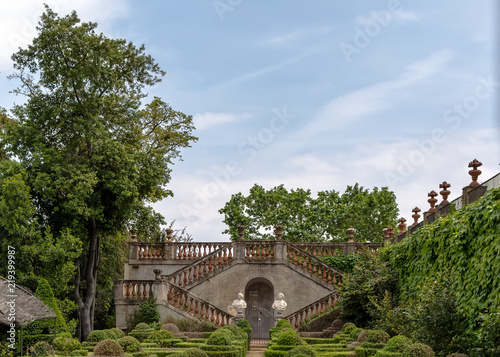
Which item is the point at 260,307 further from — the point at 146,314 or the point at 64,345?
the point at 64,345

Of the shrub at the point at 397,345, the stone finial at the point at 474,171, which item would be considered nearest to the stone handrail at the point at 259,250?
the stone finial at the point at 474,171

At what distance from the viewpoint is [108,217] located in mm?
27875

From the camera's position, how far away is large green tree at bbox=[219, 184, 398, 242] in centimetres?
3769

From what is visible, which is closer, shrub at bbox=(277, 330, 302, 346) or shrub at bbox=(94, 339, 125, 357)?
shrub at bbox=(94, 339, 125, 357)

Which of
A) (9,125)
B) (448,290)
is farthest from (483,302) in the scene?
(9,125)

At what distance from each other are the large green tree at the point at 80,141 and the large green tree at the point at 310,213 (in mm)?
10364

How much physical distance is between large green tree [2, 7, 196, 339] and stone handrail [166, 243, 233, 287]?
3.74 m

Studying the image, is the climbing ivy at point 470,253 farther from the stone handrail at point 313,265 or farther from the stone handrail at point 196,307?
the stone handrail at point 196,307

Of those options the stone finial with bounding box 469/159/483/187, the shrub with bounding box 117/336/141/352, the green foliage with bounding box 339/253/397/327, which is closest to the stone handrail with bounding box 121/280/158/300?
the shrub with bounding box 117/336/141/352

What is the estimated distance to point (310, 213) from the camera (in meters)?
38.2

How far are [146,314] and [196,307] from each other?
2126 mm

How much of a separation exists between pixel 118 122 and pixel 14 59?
18.5ft

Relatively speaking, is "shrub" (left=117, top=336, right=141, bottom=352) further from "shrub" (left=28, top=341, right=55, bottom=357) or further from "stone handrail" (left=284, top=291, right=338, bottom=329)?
"stone handrail" (left=284, top=291, right=338, bottom=329)

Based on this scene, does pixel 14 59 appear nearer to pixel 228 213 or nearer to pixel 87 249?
pixel 87 249
